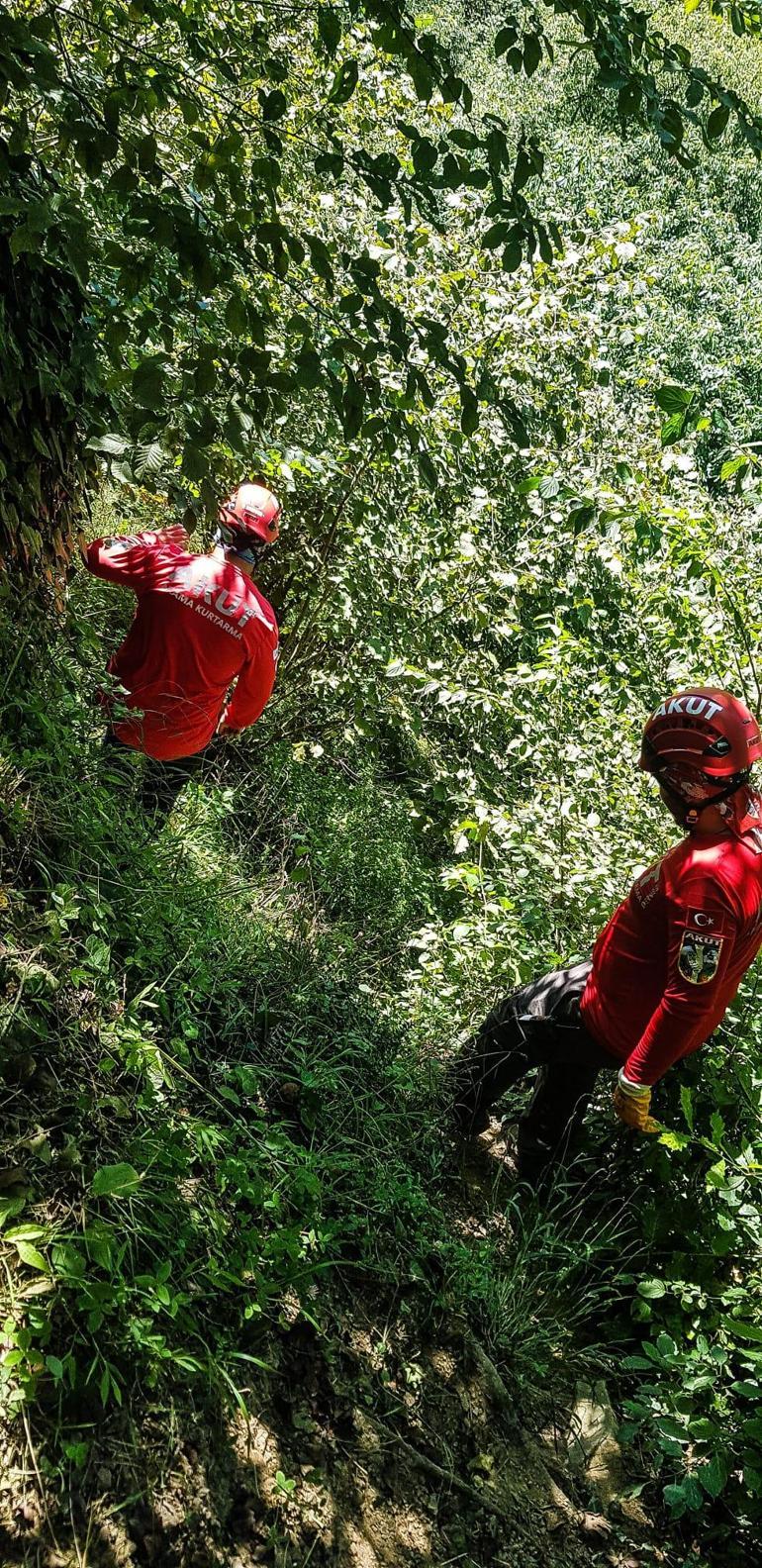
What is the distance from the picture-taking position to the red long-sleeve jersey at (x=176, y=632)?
12.7 feet

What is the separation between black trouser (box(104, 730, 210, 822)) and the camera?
10.4 ft

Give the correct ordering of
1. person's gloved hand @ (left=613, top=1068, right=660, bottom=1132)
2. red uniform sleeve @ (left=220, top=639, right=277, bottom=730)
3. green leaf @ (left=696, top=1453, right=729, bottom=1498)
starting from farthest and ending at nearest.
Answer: red uniform sleeve @ (left=220, top=639, right=277, bottom=730) < person's gloved hand @ (left=613, top=1068, right=660, bottom=1132) < green leaf @ (left=696, top=1453, right=729, bottom=1498)

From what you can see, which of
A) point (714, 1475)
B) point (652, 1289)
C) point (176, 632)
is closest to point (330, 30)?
point (176, 632)

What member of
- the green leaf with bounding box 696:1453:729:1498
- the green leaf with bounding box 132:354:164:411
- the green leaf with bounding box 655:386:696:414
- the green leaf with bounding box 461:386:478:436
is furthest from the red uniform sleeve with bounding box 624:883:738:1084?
the green leaf with bounding box 132:354:164:411

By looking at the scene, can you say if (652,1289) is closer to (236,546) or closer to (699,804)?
(699,804)

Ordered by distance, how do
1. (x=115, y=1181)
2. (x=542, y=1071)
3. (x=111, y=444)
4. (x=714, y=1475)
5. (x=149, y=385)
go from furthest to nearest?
(x=542, y=1071)
(x=714, y=1475)
(x=111, y=444)
(x=115, y=1181)
(x=149, y=385)

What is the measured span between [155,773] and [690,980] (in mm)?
2138

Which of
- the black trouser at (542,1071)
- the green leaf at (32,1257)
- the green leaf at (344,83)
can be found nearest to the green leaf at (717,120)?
the green leaf at (344,83)

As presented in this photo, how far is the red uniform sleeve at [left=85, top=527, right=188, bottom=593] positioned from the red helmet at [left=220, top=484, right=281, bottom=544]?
324mm

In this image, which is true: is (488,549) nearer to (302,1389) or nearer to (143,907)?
(143,907)

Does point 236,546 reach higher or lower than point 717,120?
lower

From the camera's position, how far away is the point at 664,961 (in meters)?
3.43

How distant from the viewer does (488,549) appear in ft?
19.5

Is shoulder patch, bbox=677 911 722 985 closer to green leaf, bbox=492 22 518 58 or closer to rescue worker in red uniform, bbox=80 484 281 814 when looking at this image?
rescue worker in red uniform, bbox=80 484 281 814
